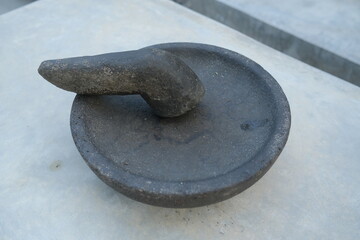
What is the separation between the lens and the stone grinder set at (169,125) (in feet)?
5.30

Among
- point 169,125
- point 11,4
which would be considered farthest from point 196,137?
point 11,4

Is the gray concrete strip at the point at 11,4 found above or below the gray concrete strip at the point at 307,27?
below

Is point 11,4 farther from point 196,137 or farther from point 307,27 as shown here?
point 196,137

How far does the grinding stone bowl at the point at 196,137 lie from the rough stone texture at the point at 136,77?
11 cm

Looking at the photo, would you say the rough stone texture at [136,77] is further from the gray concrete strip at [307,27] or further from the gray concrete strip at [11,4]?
the gray concrete strip at [11,4]

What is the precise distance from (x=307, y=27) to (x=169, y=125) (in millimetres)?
1775

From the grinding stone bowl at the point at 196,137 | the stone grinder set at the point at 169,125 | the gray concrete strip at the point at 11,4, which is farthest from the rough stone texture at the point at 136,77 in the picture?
the gray concrete strip at the point at 11,4

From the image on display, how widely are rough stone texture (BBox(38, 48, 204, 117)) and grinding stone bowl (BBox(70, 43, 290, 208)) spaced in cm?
11

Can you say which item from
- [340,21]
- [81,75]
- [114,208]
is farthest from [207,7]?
[114,208]

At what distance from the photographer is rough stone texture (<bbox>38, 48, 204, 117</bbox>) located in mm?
1863

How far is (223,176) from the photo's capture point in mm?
1617

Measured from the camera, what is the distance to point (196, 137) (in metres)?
1.94

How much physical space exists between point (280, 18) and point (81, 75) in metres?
2.01

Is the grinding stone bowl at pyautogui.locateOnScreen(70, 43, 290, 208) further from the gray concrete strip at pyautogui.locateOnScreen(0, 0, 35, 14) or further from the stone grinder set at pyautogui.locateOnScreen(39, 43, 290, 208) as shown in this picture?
the gray concrete strip at pyautogui.locateOnScreen(0, 0, 35, 14)
